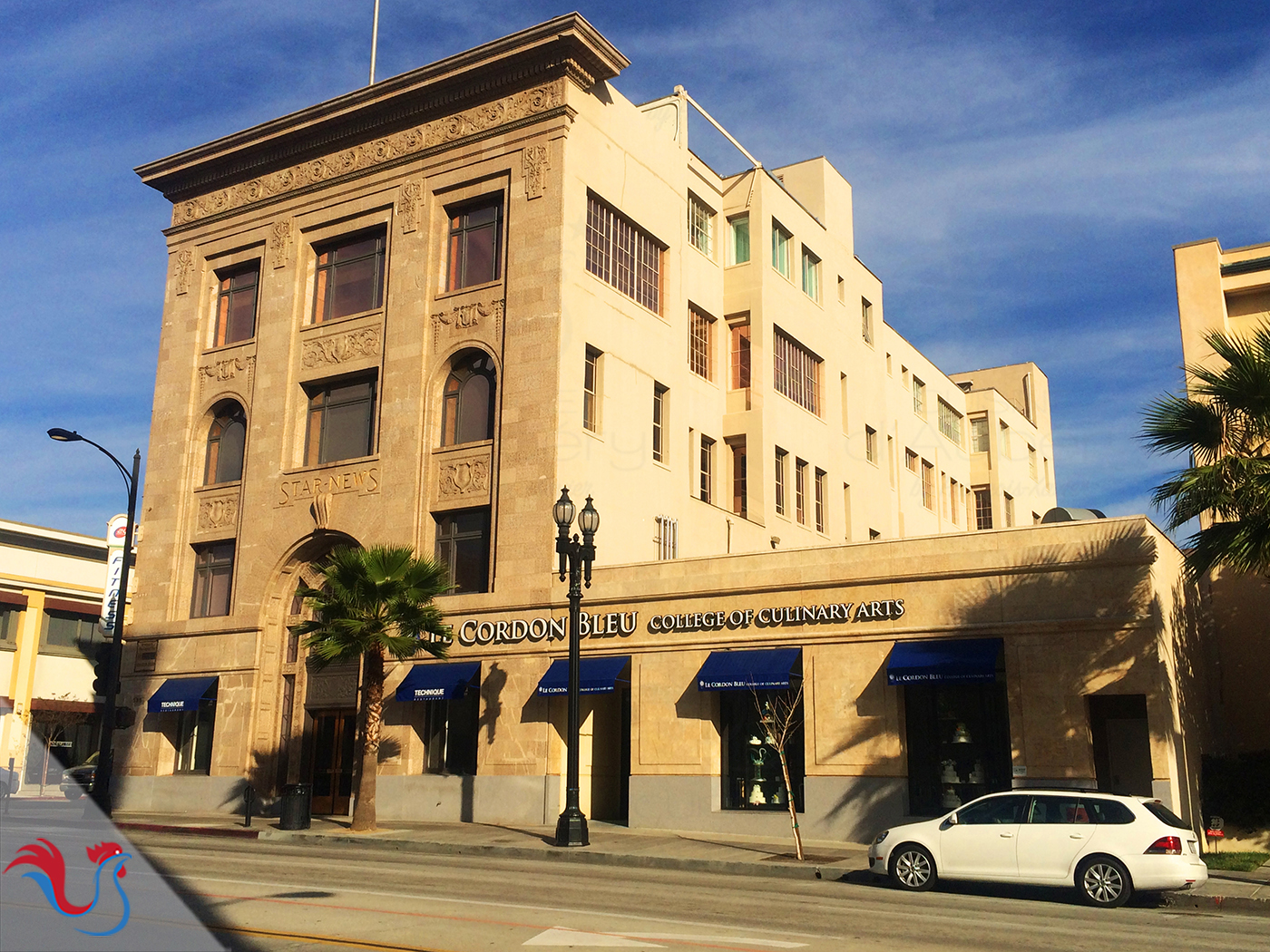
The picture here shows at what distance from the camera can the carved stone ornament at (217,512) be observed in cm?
3739

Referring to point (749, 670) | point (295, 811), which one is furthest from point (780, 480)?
point (295, 811)

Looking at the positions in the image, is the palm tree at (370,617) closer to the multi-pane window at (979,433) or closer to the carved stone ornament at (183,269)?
the carved stone ornament at (183,269)

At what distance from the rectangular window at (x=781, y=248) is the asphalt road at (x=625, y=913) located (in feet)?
85.8

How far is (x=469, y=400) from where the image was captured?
3341 cm

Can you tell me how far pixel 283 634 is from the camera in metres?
35.8

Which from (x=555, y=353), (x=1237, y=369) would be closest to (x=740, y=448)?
(x=555, y=353)

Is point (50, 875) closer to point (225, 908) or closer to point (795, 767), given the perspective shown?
point (225, 908)

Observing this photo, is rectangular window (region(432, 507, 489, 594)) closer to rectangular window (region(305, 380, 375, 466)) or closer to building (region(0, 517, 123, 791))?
rectangular window (region(305, 380, 375, 466))

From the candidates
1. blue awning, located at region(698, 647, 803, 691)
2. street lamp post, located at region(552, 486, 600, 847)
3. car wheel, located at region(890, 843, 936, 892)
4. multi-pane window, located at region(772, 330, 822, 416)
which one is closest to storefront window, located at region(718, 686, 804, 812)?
blue awning, located at region(698, 647, 803, 691)

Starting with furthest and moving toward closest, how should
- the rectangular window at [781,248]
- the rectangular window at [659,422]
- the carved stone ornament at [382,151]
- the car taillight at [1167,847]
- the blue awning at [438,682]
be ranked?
the rectangular window at [781,248]
the rectangular window at [659,422]
the carved stone ornament at [382,151]
the blue awning at [438,682]
the car taillight at [1167,847]

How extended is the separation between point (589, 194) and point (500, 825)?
17.5 metres

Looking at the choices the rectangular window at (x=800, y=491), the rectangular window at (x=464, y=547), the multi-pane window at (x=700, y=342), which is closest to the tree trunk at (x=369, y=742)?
the rectangular window at (x=464, y=547)

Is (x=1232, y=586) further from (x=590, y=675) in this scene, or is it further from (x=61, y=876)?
(x=61, y=876)

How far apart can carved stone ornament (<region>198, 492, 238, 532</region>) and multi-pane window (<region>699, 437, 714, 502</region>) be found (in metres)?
14.9
